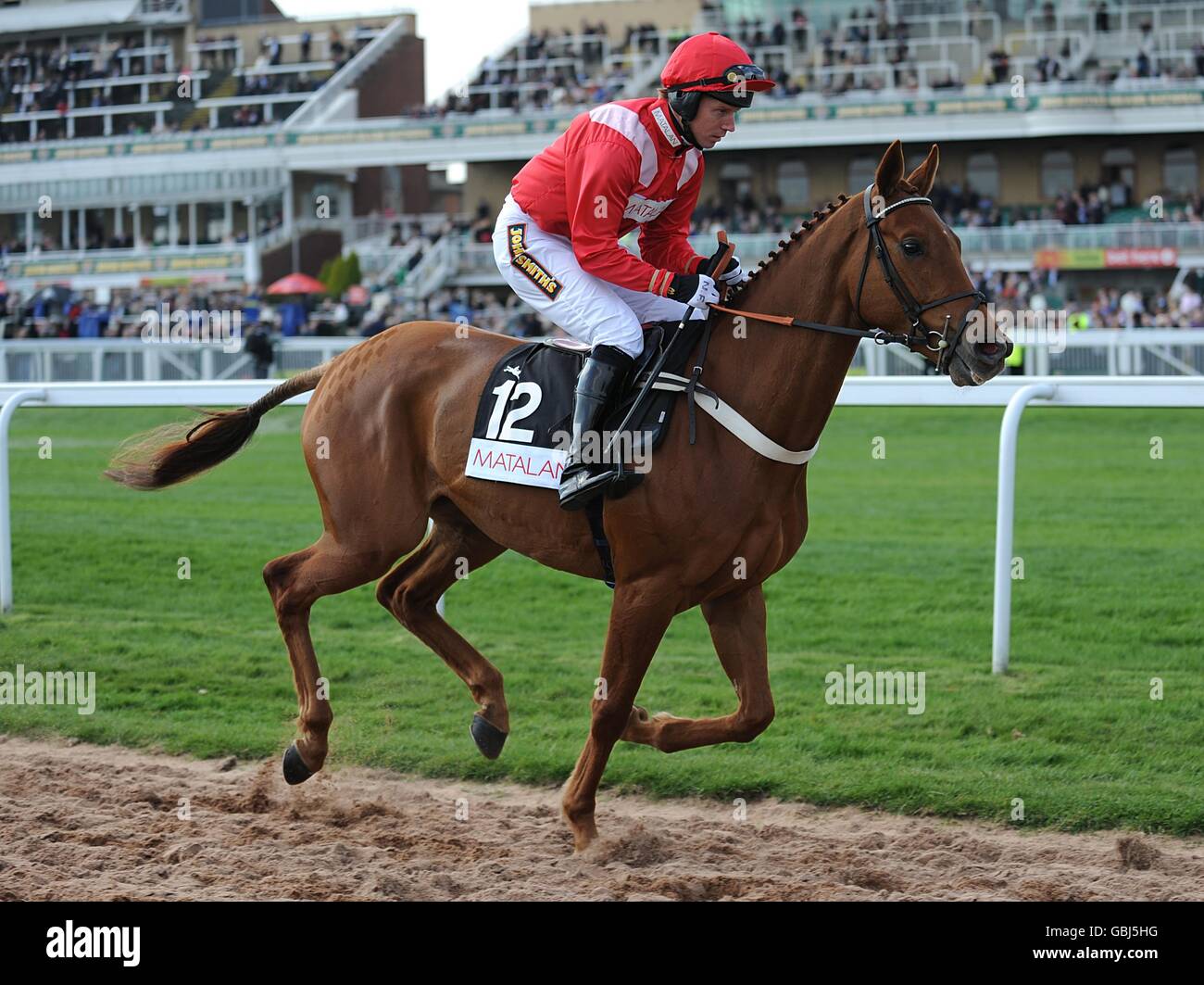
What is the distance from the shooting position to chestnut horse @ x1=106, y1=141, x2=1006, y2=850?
3.84 m

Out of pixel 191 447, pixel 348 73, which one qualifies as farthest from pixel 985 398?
pixel 348 73

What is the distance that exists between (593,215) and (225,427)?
184cm

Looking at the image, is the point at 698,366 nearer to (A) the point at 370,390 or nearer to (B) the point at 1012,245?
(A) the point at 370,390

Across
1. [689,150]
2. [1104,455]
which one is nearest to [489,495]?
[689,150]

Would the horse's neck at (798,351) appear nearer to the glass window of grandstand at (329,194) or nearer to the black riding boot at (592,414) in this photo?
the black riding boot at (592,414)

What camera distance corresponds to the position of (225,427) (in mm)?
5164

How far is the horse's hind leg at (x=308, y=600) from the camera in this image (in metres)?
4.60

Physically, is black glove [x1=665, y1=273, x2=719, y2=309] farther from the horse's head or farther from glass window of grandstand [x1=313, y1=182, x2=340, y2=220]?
glass window of grandstand [x1=313, y1=182, x2=340, y2=220]

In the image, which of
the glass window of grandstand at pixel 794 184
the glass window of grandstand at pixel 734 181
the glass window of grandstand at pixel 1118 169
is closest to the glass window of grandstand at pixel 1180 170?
the glass window of grandstand at pixel 1118 169

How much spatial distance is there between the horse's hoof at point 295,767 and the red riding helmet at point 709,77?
7.65ft

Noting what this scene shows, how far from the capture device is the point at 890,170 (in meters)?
3.77

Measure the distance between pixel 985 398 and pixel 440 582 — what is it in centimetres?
272

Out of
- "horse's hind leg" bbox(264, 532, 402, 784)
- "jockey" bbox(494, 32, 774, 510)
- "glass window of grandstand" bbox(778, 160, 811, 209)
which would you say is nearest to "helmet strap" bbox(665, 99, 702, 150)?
"jockey" bbox(494, 32, 774, 510)

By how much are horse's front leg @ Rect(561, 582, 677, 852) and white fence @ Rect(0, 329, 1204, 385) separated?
11.5 metres
